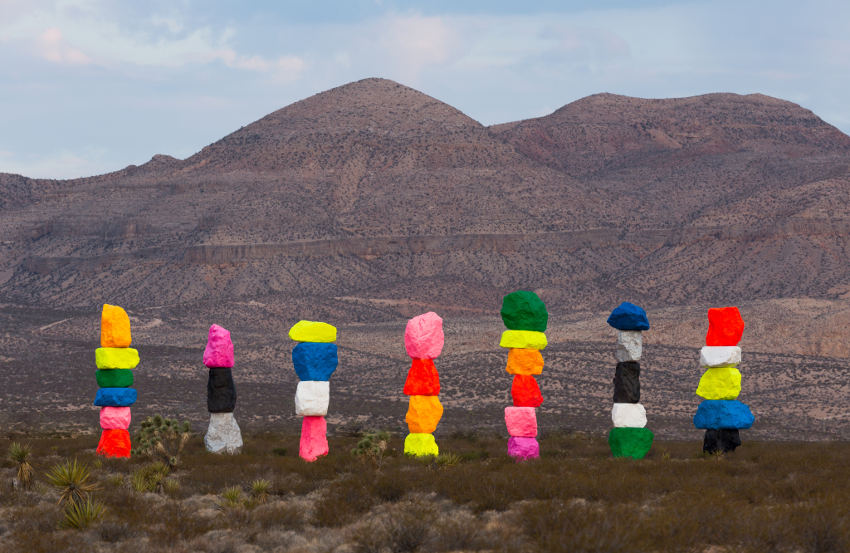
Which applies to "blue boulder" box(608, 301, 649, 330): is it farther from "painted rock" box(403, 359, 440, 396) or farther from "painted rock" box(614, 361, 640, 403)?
"painted rock" box(403, 359, 440, 396)

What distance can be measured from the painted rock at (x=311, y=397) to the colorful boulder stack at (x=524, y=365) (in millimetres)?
3805

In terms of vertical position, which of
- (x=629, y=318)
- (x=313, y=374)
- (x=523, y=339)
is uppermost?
(x=629, y=318)

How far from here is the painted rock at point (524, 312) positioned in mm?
21422

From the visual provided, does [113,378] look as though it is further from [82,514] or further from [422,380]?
[82,514]

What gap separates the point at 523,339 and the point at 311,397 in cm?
452

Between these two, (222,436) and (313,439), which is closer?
(313,439)

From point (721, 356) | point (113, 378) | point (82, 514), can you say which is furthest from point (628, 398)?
point (82, 514)

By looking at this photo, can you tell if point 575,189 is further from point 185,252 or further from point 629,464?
point 629,464

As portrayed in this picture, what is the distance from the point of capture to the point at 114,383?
2308 centimetres

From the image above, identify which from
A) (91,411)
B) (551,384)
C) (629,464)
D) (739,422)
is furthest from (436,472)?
(551,384)

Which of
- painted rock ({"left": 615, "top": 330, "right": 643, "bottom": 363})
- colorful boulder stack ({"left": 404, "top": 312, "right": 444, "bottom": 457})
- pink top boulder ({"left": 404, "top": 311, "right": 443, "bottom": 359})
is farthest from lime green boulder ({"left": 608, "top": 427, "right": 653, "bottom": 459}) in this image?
pink top boulder ({"left": 404, "top": 311, "right": 443, "bottom": 359})

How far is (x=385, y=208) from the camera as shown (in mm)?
103750

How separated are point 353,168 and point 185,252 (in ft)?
81.9

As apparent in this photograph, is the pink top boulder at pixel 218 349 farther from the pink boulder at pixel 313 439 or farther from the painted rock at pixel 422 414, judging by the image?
the painted rock at pixel 422 414
